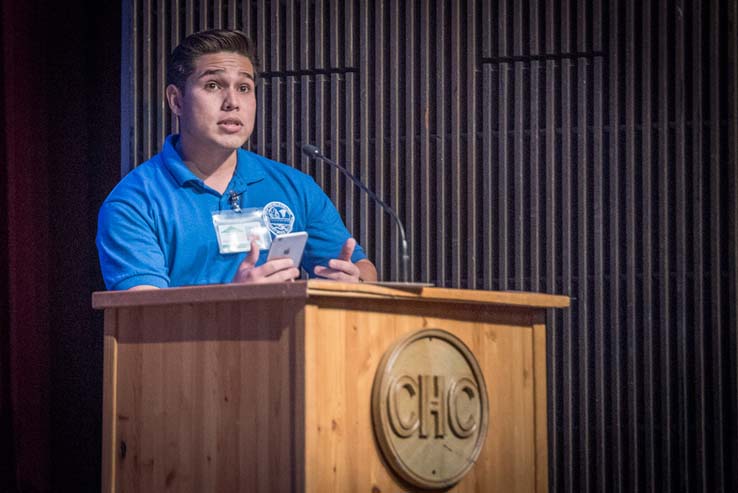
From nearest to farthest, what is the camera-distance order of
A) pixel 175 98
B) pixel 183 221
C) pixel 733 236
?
pixel 183 221
pixel 175 98
pixel 733 236

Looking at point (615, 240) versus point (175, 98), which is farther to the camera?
point (615, 240)

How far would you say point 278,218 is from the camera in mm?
3537

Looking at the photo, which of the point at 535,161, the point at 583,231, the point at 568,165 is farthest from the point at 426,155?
the point at 583,231

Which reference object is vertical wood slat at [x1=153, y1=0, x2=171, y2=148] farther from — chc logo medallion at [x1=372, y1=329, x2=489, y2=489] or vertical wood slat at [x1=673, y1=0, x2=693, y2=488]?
chc logo medallion at [x1=372, y1=329, x2=489, y2=489]

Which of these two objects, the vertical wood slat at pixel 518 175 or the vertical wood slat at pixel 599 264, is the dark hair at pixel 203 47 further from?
the vertical wood slat at pixel 599 264

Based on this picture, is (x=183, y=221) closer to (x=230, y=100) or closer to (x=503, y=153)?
(x=230, y=100)

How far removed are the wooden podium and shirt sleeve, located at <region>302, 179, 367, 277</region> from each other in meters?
1.05

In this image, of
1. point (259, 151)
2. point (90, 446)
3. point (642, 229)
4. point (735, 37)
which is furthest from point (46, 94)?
point (735, 37)

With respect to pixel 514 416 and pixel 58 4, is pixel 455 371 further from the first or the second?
pixel 58 4

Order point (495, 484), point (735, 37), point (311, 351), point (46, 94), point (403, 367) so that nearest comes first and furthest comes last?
point (311, 351)
point (403, 367)
point (495, 484)
point (735, 37)
point (46, 94)

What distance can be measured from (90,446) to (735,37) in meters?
3.10

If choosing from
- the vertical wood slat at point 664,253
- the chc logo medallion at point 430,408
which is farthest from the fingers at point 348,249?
the vertical wood slat at point 664,253

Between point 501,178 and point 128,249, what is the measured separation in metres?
1.75

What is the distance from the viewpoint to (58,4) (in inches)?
180
